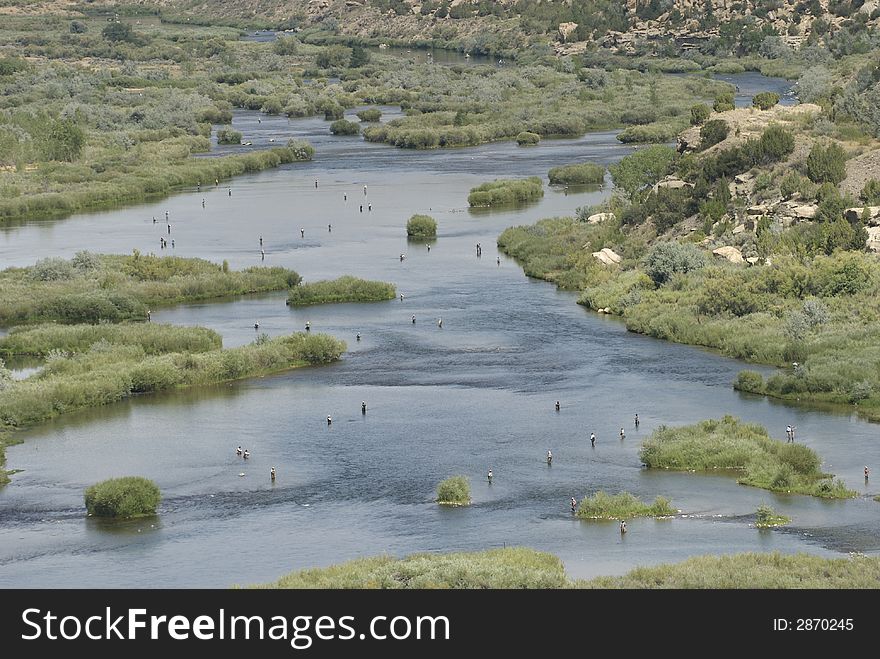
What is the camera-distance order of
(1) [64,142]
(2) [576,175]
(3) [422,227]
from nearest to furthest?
(3) [422,227] < (2) [576,175] < (1) [64,142]

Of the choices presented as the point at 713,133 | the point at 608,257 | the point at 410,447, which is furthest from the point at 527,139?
the point at 410,447

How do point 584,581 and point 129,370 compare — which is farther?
point 129,370

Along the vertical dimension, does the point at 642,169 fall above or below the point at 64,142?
below

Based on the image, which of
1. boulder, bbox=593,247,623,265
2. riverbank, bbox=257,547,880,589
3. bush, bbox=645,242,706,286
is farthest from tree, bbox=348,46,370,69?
riverbank, bbox=257,547,880,589

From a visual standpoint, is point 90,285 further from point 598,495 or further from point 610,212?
point 598,495

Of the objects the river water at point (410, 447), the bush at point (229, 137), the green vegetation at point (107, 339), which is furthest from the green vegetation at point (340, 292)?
the bush at point (229, 137)

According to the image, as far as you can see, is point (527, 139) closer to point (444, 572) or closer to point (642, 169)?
point (642, 169)
